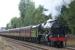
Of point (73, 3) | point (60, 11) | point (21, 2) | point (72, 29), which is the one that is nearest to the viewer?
point (72, 29)

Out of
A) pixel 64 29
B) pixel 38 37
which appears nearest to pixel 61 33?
pixel 64 29

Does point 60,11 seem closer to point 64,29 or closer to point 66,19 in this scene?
point 66,19

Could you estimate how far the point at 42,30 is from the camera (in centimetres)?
2664

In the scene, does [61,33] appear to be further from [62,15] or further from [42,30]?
[62,15]

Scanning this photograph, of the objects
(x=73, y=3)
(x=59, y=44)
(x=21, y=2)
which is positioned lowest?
(x=59, y=44)

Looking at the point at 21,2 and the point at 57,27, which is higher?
the point at 21,2

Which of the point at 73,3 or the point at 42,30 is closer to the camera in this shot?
the point at 42,30

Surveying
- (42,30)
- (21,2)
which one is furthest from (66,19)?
(21,2)

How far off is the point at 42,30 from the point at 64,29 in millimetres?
2741

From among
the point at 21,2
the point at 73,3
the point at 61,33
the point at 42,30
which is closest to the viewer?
the point at 61,33

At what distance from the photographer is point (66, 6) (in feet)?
125

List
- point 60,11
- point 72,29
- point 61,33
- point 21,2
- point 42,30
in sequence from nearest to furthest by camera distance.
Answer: point 61,33, point 42,30, point 72,29, point 60,11, point 21,2

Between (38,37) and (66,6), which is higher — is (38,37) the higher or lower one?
the lower one

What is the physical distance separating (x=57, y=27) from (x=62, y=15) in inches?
470
